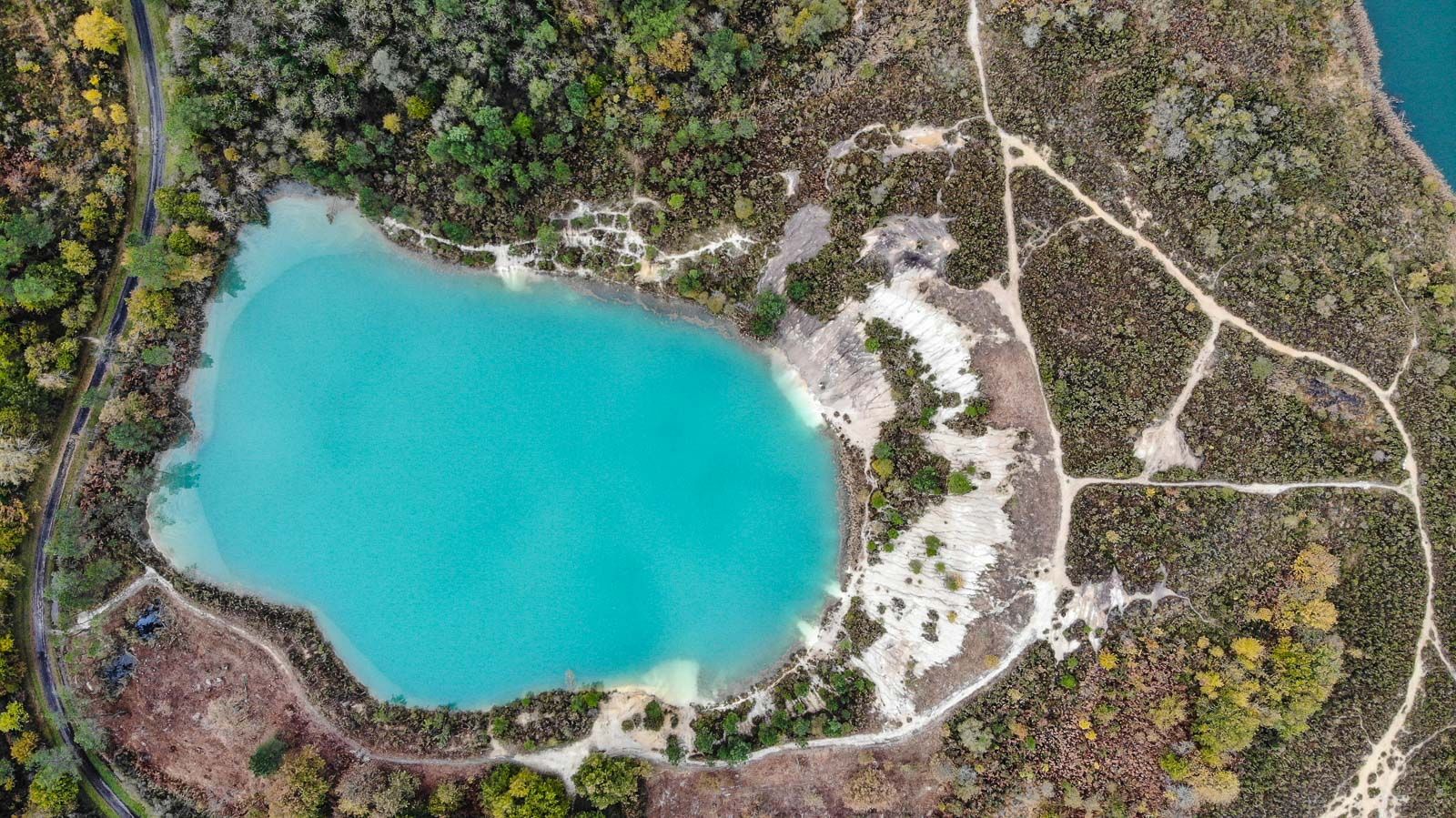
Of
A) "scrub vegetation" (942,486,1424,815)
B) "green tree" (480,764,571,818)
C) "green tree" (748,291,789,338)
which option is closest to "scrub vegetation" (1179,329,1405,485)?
"scrub vegetation" (942,486,1424,815)

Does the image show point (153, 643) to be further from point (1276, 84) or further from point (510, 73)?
point (1276, 84)

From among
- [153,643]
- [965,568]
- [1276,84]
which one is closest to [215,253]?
[153,643]

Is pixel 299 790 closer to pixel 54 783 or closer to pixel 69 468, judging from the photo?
pixel 54 783

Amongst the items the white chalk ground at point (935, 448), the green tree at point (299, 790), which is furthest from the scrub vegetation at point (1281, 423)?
the green tree at point (299, 790)

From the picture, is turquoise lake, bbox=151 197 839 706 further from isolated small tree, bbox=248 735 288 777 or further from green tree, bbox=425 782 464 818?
isolated small tree, bbox=248 735 288 777

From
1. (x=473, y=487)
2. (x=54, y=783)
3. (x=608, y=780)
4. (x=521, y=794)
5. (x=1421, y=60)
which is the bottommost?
(x=54, y=783)

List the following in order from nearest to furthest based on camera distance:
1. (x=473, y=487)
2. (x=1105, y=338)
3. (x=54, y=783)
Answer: (x=54, y=783), (x=1105, y=338), (x=473, y=487)

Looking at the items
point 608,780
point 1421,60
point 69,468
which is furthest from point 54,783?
point 1421,60

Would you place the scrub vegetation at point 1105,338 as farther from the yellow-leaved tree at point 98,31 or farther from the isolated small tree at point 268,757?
the yellow-leaved tree at point 98,31
